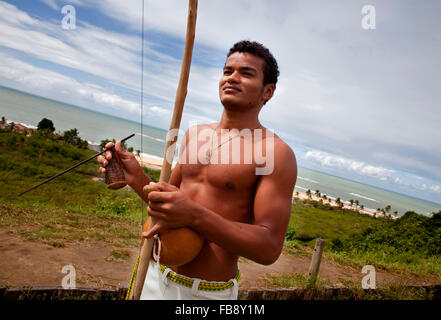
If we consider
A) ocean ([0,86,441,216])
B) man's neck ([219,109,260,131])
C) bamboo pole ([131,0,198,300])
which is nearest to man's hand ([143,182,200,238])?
bamboo pole ([131,0,198,300])

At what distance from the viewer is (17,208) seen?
7602 millimetres

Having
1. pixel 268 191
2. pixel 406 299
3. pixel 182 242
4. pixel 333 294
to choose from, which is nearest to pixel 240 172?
pixel 268 191

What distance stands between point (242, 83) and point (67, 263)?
4780 millimetres

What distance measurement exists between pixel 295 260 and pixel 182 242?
763 centimetres

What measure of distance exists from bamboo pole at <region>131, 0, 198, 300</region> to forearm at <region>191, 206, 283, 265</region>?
25cm

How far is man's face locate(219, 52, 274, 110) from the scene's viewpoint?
70.9 inches

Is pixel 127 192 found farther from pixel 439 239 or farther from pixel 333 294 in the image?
pixel 439 239

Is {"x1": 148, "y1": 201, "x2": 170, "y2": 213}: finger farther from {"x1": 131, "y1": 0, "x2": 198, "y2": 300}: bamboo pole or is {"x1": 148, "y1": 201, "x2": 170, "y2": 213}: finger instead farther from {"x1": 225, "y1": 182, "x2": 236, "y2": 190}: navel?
{"x1": 225, "y1": 182, "x2": 236, "y2": 190}: navel

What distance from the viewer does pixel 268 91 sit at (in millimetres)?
1960

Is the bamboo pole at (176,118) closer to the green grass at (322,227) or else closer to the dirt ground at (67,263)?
the dirt ground at (67,263)

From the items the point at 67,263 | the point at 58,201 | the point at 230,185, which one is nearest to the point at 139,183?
the point at 230,185

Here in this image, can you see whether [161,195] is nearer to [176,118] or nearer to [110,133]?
[176,118]
